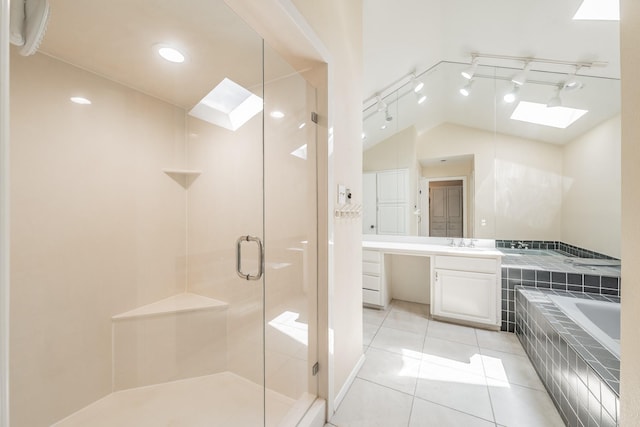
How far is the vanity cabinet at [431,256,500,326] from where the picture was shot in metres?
2.50

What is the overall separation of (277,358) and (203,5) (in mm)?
2042

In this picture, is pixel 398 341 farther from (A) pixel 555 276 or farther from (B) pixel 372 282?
(A) pixel 555 276

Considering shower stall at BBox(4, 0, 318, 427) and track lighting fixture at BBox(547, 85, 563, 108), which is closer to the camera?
shower stall at BBox(4, 0, 318, 427)

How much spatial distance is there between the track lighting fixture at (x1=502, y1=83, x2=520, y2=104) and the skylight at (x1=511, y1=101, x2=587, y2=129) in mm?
94

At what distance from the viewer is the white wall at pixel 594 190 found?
7.43 feet

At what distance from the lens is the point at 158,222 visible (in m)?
2.00

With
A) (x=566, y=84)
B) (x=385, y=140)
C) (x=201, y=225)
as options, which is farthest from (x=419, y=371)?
(x=566, y=84)

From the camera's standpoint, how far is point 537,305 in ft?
6.43

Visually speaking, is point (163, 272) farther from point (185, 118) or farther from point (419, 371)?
point (419, 371)

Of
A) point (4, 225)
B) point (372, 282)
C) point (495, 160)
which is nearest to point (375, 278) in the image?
point (372, 282)

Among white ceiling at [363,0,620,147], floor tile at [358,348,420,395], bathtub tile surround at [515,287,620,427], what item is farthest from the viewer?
white ceiling at [363,0,620,147]

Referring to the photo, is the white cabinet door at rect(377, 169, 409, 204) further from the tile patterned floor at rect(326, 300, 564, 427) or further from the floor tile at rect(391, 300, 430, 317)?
the tile patterned floor at rect(326, 300, 564, 427)

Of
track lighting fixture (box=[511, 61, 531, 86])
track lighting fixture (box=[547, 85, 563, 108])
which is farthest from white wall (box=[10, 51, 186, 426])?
track lighting fixture (box=[547, 85, 563, 108])

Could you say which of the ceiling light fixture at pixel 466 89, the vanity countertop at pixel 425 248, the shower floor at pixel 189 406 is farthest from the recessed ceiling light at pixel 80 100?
the ceiling light fixture at pixel 466 89
